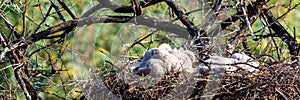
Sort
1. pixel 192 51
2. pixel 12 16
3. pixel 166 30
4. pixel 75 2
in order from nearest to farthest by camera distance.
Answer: pixel 192 51
pixel 166 30
pixel 75 2
pixel 12 16

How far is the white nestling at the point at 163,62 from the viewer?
82.4 inches

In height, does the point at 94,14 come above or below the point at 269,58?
above

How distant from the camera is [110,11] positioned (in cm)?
260

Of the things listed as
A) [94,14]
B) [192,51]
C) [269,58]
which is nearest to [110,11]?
[94,14]

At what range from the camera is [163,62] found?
211 cm

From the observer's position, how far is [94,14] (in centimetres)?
259

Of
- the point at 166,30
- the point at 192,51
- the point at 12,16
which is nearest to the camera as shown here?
the point at 192,51

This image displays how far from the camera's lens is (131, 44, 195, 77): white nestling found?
6.87 ft

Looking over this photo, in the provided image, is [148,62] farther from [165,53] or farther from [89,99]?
[89,99]

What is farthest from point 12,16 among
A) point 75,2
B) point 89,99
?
point 89,99

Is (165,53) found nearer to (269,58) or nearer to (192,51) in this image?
(192,51)

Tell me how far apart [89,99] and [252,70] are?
1.58 feet

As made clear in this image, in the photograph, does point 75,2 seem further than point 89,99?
Yes

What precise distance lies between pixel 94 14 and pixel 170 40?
29 cm
